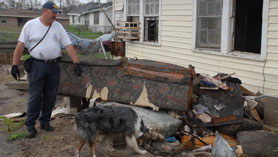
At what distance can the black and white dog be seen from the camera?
3623 millimetres

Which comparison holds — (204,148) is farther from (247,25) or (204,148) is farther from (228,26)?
(247,25)

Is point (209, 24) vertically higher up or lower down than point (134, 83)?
higher up

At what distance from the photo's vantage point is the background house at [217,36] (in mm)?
6090

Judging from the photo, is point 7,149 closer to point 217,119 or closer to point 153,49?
point 217,119

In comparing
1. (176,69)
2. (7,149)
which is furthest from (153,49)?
(7,149)

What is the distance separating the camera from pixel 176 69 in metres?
5.08

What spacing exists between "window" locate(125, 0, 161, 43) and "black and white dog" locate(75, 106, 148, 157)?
21.6 ft

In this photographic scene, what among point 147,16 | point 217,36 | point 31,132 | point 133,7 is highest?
point 133,7

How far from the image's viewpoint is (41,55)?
14.4ft

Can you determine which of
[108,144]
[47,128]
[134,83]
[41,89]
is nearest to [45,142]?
[47,128]


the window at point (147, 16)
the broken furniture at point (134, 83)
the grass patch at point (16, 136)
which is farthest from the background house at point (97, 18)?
the grass patch at point (16, 136)

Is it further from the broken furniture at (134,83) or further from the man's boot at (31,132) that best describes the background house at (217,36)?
the man's boot at (31,132)

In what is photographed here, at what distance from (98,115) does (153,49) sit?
6656mm

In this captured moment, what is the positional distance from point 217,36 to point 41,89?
475cm
